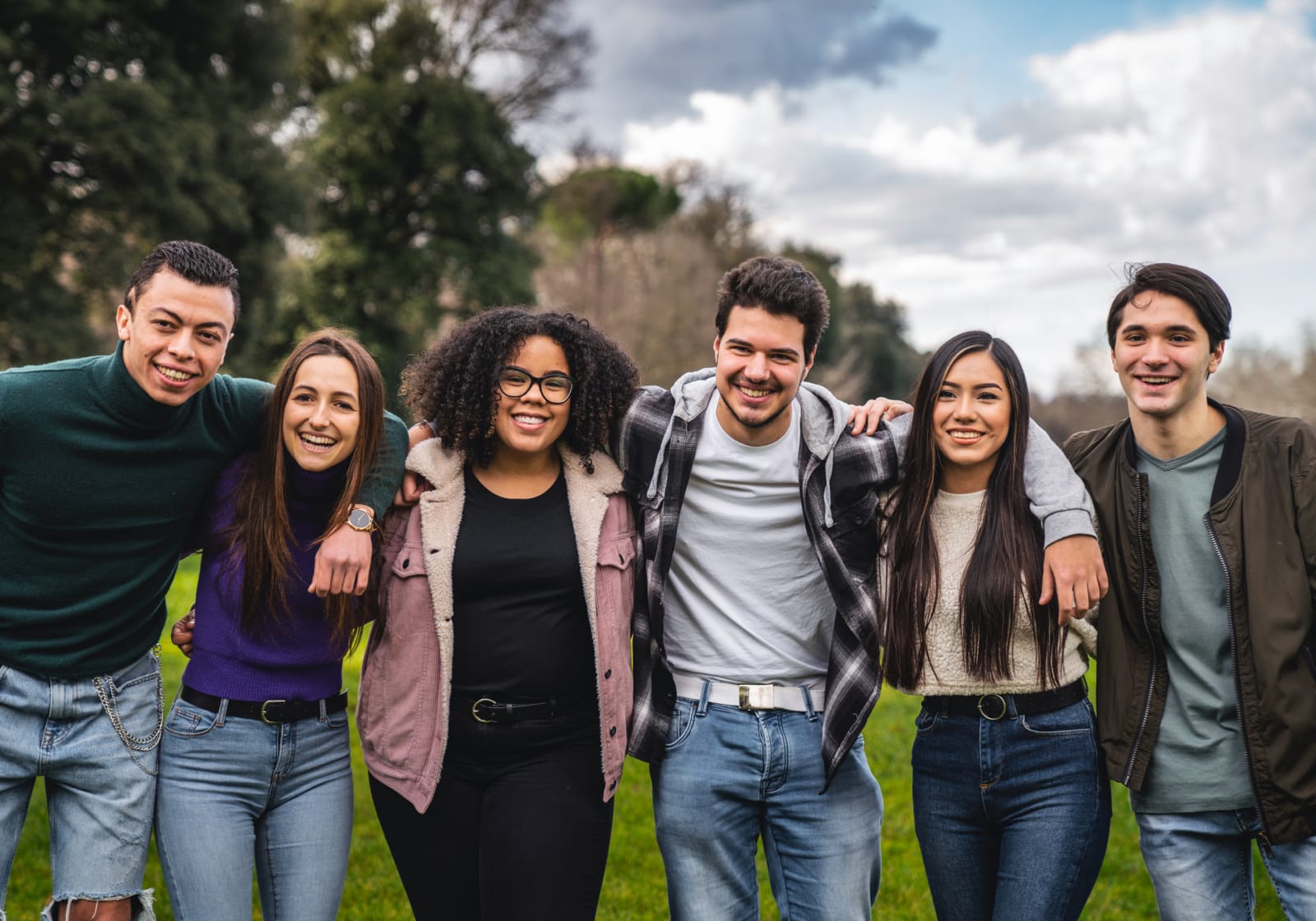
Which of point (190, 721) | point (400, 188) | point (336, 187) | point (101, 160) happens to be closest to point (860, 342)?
point (400, 188)

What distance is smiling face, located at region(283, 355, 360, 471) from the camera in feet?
11.7

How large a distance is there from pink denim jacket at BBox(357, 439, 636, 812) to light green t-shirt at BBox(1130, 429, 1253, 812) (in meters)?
1.72

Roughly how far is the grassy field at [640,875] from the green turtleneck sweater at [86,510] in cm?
280

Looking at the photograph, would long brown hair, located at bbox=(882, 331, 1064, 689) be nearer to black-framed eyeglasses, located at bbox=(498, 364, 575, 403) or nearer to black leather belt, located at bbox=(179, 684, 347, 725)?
black-framed eyeglasses, located at bbox=(498, 364, 575, 403)

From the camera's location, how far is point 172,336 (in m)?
3.50

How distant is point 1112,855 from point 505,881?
479 cm

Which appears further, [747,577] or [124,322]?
[747,577]

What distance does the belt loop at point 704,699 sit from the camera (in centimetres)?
364

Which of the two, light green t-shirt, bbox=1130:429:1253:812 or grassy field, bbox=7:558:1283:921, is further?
grassy field, bbox=7:558:1283:921

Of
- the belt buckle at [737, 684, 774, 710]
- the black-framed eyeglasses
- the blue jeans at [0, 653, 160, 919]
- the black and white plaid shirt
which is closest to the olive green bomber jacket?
the black and white plaid shirt

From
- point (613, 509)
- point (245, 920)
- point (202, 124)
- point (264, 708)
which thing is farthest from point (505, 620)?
point (202, 124)

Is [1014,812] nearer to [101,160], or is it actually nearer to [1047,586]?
[1047,586]

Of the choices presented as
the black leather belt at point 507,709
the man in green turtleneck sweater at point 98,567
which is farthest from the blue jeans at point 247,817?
the black leather belt at point 507,709

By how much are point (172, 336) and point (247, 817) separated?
5.04 feet
